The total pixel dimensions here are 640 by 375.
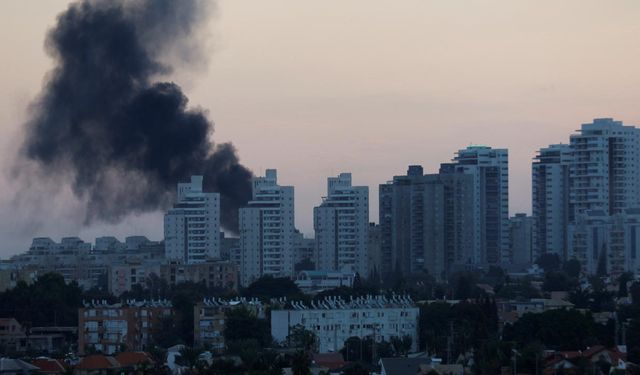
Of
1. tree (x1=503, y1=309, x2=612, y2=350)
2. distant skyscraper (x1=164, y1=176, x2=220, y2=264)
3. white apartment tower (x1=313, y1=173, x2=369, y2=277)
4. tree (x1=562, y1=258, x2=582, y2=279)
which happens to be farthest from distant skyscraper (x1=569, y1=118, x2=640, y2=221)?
tree (x1=503, y1=309, x2=612, y2=350)

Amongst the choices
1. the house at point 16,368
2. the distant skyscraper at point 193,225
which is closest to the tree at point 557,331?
the house at point 16,368

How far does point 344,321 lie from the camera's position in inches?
2194

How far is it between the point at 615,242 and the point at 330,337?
32245 millimetres

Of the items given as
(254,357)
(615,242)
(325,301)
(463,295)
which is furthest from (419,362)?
(615,242)

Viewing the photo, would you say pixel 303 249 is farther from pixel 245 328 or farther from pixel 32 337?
pixel 245 328

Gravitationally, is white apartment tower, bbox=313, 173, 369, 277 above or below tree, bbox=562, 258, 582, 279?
above

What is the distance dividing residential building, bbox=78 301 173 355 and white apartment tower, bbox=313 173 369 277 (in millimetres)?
27980

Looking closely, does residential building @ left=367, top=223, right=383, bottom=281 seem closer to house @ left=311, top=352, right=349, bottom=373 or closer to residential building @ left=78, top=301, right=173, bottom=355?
residential building @ left=78, top=301, right=173, bottom=355

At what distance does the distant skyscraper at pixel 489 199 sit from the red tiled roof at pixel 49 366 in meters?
51.7

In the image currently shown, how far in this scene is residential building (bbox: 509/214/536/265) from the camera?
98.1 m

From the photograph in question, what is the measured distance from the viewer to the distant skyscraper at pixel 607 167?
91.3 m

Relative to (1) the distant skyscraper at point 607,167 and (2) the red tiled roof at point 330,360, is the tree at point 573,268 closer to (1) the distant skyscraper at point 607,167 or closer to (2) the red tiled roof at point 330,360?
(1) the distant skyscraper at point 607,167

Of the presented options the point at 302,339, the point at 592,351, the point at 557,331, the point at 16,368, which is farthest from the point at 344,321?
the point at 16,368

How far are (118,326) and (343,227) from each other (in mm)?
29882
